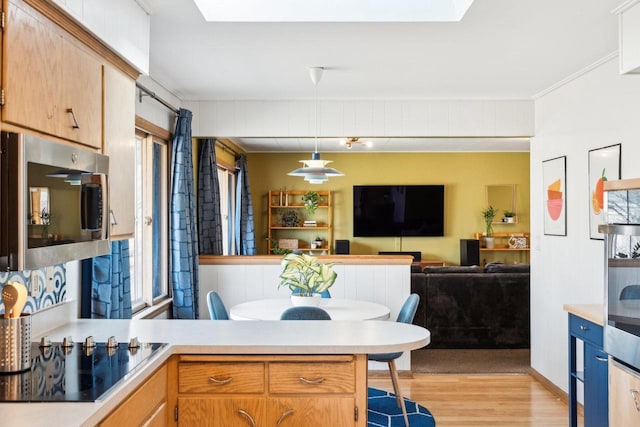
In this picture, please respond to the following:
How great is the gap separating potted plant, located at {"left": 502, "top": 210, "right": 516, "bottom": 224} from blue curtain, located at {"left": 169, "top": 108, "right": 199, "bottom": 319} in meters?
5.84

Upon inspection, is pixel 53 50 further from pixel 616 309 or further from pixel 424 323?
pixel 424 323

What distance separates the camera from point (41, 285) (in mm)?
2623

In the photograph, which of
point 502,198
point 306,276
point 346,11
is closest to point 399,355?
point 306,276

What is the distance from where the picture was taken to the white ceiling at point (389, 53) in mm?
3023

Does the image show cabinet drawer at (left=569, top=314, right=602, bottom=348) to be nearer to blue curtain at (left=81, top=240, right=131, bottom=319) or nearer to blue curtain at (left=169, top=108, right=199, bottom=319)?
blue curtain at (left=81, top=240, right=131, bottom=319)

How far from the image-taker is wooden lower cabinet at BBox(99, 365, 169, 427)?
1.82 m

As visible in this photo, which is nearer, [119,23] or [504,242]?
[119,23]

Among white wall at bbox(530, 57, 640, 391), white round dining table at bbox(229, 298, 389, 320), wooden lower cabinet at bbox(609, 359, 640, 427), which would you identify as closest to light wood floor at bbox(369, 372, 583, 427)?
white wall at bbox(530, 57, 640, 391)

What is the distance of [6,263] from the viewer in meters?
1.68

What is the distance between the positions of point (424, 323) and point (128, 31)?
437 cm

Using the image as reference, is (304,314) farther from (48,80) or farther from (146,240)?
(48,80)

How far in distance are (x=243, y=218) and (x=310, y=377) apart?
19.2 ft

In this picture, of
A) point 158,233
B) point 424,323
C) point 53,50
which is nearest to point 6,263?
point 53,50

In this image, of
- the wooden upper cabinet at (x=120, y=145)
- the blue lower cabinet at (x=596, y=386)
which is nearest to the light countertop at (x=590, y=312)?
the blue lower cabinet at (x=596, y=386)
